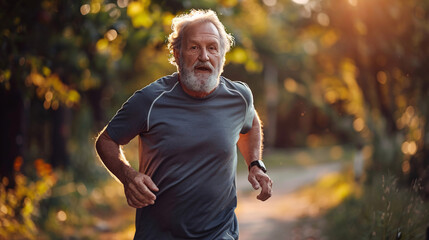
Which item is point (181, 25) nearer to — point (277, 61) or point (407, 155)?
point (407, 155)

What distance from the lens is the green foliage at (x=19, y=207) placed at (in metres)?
6.48

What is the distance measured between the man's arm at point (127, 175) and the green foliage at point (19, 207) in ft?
13.3

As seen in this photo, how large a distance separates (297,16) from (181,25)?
10.8 m

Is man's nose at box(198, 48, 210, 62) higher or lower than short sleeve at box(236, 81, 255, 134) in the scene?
higher

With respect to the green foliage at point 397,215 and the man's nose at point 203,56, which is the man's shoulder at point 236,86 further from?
the green foliage at point 397,215

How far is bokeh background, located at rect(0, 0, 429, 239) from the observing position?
5.56 m

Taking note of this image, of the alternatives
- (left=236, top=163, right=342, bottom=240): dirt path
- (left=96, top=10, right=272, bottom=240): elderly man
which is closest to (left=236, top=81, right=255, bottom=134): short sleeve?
(left=96, top=10, right=272, bottom=240): elderly man

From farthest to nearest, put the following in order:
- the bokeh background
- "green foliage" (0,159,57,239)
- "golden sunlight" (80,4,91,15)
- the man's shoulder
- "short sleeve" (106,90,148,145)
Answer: "green foliage" (0,159,57,239)
"golden sunlight" (80,4,91,15)
the bokeh background
the man's shoulder
"short sleeve" (106,90,148,145)

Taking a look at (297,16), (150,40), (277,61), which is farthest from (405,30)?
(277,61)

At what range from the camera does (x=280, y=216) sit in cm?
1094

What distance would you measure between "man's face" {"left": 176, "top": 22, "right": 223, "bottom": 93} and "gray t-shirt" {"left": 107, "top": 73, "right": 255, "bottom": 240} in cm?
9

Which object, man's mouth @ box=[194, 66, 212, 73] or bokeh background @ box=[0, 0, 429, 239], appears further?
bokeh background @ box=[0, 0, 429, 239]

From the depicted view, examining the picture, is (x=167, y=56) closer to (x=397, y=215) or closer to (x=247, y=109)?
(x=247, y=109)

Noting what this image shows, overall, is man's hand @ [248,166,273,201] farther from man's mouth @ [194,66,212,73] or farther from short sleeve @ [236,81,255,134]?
man's mouth @ [194,66,212,73]
